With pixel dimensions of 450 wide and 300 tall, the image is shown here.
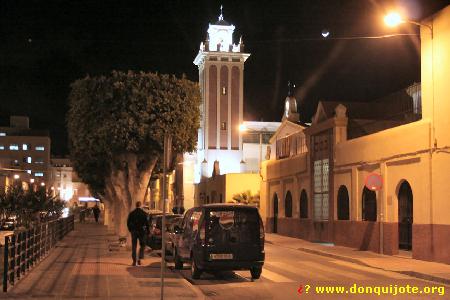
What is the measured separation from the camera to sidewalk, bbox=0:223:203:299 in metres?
12.4

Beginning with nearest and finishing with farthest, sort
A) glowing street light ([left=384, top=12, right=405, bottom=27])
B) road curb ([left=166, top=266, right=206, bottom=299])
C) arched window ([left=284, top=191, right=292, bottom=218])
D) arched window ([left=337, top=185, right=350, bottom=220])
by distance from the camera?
road curb ([left=166, top=266, right=206, bottom=299]) → glowing street light ([left=384, top=12, right=405, bottom=27]) → arched window ([left=337, top=185, right=350, bottom=220]) → arched window ([left=284, top=191, right=292, bottom=218])

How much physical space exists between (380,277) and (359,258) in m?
5.32

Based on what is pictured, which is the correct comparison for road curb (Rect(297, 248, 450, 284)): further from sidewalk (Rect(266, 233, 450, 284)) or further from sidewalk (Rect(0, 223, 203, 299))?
sidewalk (Rect(0, 223, 203, 299))

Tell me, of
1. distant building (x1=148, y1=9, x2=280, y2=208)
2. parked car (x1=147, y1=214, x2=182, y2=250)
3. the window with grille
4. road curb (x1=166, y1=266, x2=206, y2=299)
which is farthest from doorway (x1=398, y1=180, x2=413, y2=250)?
distant building (x1=148, y1=9, x2=280, y2=208)

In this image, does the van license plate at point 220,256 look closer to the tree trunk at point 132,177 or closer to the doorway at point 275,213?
the tree trunk at point 132,177

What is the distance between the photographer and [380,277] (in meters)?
17.2

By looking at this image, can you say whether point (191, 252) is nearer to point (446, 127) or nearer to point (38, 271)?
point (38, 271)

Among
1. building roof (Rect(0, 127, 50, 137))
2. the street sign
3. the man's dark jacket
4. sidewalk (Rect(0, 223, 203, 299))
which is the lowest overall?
sidewalk (Rect(0, 223, 203, 299))

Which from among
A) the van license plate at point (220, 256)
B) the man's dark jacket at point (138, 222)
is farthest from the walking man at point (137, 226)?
the van license plate at point (220, 256)

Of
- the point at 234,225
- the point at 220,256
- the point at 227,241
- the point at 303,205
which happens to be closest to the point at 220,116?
the point at 303,205

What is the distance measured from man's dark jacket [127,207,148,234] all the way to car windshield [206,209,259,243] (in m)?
Result: 3.49

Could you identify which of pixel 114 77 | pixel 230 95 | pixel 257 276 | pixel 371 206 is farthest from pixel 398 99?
pixel 230 95

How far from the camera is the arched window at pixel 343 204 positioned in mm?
29062

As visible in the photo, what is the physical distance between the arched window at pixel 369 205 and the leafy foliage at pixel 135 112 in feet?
25.3
